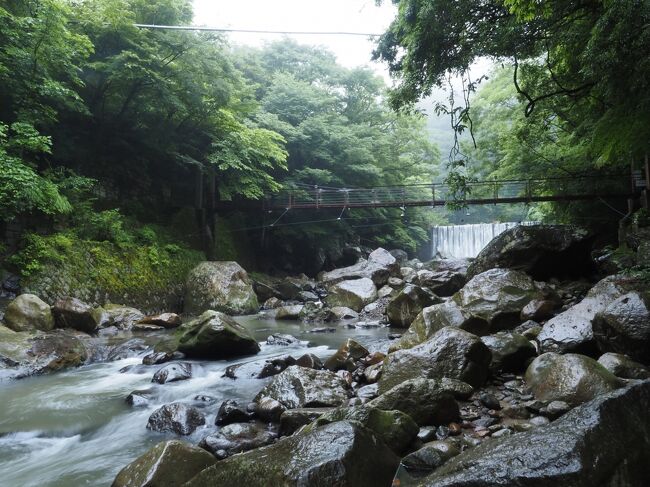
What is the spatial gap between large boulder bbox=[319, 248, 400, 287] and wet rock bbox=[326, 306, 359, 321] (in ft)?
9.43

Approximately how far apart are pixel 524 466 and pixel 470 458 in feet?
1.11

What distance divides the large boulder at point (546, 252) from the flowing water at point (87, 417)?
4651 mm

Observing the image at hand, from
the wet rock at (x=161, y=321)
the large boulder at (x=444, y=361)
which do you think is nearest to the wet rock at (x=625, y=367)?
the large boulder at (x=444, y=361)

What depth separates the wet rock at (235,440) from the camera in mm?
3564

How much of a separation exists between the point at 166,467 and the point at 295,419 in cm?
129

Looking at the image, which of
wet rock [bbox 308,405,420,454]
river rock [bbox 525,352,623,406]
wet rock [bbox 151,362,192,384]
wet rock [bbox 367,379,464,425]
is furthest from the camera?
wet rock [bbox 151,362,192,384]

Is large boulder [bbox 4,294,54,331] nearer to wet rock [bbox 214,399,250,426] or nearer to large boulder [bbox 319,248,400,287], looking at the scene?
wet rock [bbox 214,399,250,426]

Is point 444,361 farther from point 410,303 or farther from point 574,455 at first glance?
point 410,303

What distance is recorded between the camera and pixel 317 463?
2.13m

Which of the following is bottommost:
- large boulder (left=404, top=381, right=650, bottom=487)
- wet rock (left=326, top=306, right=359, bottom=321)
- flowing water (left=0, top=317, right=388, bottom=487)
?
wet rock (left=326, top=306, right=359, bottom=321)

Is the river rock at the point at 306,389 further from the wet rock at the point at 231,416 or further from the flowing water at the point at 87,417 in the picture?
the flowing water at the point at 87,417

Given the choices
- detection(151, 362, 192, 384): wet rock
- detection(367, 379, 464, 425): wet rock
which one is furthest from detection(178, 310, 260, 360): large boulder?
detection(367, 379, 464, 425): wet rock

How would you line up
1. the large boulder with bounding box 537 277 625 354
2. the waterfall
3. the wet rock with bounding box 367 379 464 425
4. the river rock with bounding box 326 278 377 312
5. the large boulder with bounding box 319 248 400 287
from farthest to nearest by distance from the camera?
the waterfall → the large boulder with bounding box 319 248 400 287 → the river rock with bounding box 326 278 377 312 → the large boulder with bounding box 537 277 625 354 → the wet rock with bounding box 367 379 464 425

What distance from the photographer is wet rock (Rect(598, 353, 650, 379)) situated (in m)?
3.95
